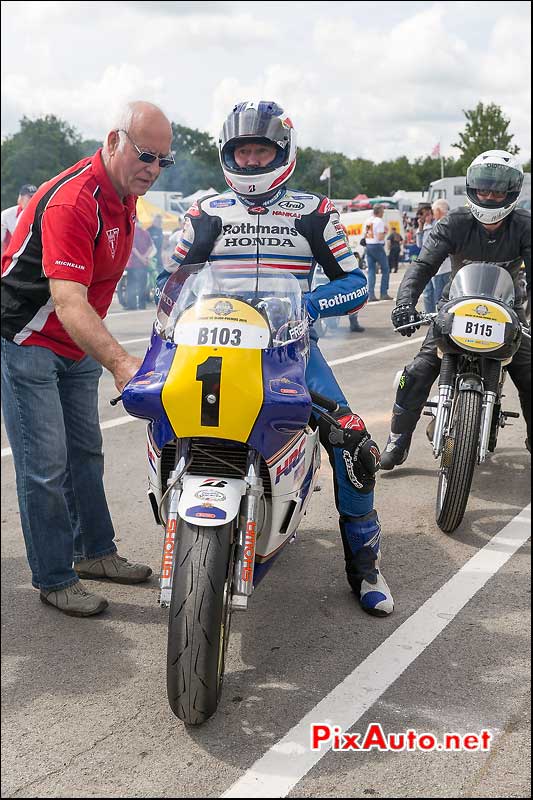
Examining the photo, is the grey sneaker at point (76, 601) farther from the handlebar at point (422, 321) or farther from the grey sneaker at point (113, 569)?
the handlebar at point (422, 321)

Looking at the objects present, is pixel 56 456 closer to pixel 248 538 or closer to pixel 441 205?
pixel 248 538

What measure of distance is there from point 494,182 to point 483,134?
0.42 ft

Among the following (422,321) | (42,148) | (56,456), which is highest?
(42,148)

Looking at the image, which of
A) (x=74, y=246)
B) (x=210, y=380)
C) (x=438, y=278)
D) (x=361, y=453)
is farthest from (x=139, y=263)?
(x=438, y=278)

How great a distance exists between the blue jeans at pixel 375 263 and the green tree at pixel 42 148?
88cm

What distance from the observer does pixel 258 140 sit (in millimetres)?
2018

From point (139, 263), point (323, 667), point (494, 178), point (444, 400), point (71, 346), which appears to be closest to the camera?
point (494, 178)

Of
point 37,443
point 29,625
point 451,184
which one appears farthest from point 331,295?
A: point 29,625

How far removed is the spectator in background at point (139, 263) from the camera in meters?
2.38

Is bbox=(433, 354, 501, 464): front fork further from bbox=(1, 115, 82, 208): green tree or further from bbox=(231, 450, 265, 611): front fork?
bbox=(1, 115, 82, 208): green tree

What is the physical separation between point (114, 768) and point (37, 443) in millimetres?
1048

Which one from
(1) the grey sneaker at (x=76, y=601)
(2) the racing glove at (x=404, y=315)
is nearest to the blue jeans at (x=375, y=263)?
(2) the racing glove at (x=404, y=315)

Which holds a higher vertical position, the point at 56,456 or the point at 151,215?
the point at 151,215

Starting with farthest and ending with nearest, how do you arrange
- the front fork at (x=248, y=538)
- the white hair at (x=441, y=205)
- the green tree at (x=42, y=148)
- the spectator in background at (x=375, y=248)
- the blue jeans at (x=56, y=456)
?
the green tree at (x=42, y=148) < the blue jeans at (x=56, y=456) < the front fork at (x=248, y=538) < the spectator in background at (x=375, y=248) < the white hair at (x=441, y=205)
